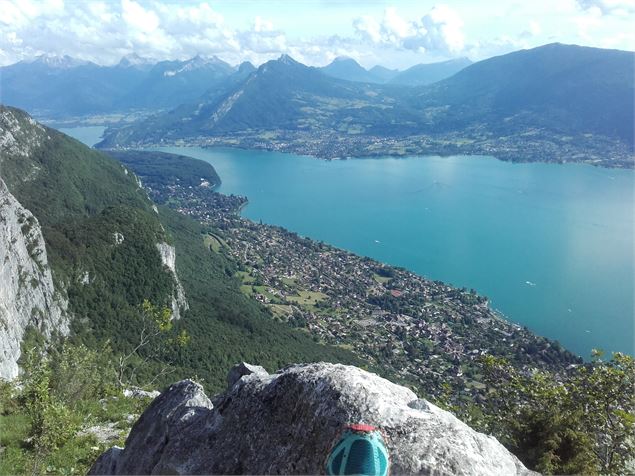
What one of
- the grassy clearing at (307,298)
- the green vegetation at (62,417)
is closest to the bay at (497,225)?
the grassy clearing at (307,298)

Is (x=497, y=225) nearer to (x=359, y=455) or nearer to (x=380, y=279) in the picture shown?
(x=380, y=279)

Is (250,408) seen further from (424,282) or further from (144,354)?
(424,282)

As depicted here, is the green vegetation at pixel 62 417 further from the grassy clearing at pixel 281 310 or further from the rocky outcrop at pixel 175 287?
the grassy clearing at pixel 281 310

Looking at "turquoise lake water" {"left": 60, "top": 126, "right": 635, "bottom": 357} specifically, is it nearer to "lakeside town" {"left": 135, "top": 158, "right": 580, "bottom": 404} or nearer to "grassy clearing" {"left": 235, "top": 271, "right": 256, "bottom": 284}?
"lakeside town" {"left": 135, "top": 158, "right": 580, "bottom": 404}

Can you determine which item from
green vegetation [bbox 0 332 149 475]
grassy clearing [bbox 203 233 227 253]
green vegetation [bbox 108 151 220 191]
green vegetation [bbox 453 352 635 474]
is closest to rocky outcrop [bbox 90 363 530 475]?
green vegetation [bbox 0 332 149 475]

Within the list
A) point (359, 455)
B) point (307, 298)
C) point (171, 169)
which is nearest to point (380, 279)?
point (307, 298)

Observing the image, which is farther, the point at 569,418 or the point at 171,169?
the point at 171,169
